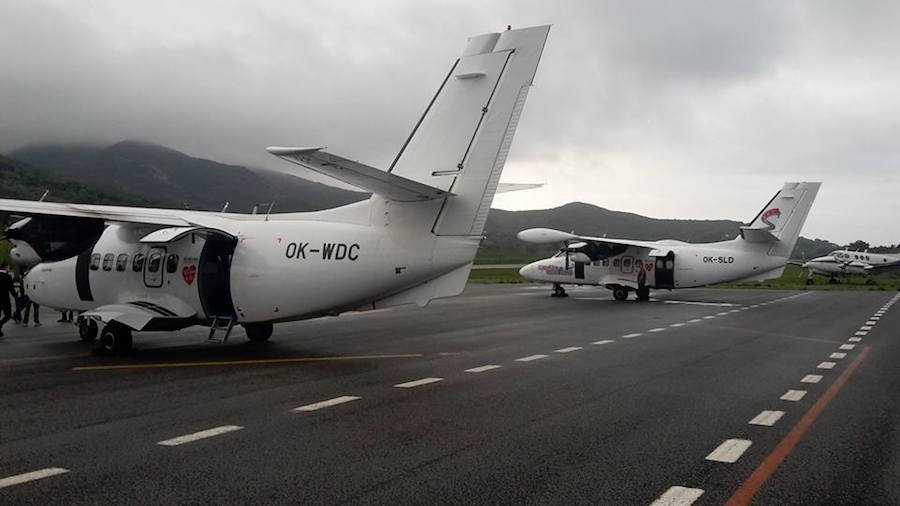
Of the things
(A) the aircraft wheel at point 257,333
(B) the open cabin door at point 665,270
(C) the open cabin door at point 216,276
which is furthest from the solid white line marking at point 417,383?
(B) the open cabin door at point 665,270

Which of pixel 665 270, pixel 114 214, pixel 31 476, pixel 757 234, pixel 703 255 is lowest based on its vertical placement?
pixel 31 476

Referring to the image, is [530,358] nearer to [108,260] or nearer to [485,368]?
[485,368]

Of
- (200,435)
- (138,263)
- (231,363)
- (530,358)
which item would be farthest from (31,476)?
(138,263)

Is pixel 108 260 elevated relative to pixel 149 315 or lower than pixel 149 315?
elevated

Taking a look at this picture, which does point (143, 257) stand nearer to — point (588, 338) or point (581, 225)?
point (588, 338)

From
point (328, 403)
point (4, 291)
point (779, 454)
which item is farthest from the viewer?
point (4, 291)

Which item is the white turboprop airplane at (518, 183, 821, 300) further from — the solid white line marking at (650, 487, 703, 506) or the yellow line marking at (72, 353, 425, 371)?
the solid white line marking at (650, 487, 703, 506)

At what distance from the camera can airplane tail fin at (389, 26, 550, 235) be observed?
11.7 metres

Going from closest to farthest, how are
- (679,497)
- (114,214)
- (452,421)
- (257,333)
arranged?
(679,497) < (452,421) < (114,214) < (257,333)

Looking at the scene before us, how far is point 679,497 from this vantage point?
16.2 feet

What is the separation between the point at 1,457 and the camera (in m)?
6.02

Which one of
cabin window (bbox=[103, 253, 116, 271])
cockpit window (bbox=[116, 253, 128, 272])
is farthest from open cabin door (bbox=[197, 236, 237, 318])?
cabin window (bbox=[103, 253, 116, 271])

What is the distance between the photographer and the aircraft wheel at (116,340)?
42.1 ft

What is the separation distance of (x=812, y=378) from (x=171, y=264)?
1141 centimetres
